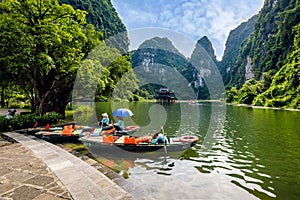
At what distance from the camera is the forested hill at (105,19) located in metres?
88.1

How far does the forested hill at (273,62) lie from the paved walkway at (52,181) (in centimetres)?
4659

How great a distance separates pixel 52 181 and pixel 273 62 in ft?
294

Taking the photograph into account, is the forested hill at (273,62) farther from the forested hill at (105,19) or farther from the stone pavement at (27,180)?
the forested hill at (105,19)

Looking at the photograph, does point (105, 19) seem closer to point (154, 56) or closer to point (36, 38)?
point (154, 56)

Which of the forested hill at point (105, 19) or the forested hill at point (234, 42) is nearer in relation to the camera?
the forested hill at point (105, 19)

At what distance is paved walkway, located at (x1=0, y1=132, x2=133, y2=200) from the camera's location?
4.11 metres

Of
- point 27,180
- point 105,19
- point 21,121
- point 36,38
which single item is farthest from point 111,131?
point 105,19

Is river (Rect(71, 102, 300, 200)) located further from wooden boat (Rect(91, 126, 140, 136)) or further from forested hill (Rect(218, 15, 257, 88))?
forested hill (Rect(218, 15, 257, 88))

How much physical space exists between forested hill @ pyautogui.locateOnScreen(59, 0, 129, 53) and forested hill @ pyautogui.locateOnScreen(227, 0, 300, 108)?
52.8m

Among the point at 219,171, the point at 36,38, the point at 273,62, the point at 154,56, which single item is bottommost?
the point at 219,171

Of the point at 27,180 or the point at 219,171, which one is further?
the point at 219,171

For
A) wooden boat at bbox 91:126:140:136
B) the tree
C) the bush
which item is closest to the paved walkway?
wooden boat at bbox 91:126:140:136

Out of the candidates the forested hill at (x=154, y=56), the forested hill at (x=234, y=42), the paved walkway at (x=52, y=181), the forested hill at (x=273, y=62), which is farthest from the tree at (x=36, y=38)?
the forested hill at (x=234, y=42)

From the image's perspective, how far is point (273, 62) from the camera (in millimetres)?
77500
